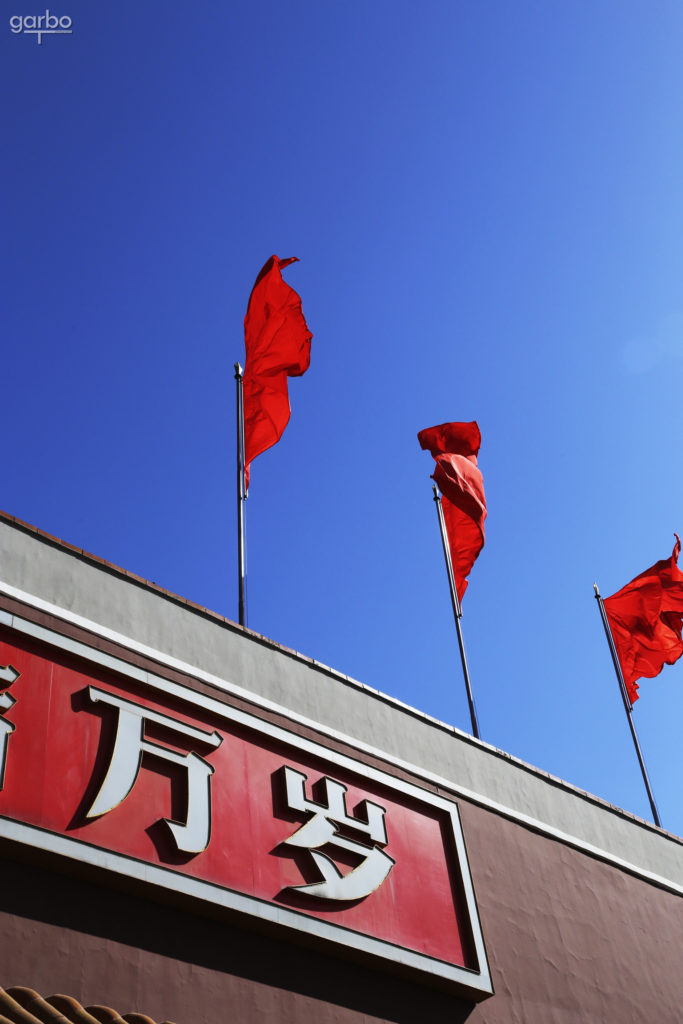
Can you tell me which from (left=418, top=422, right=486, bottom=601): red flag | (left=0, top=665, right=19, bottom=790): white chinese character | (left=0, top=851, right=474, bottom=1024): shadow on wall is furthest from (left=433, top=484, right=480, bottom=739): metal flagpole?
(left=0, top=665, right=19, bottom=790): white chinese character

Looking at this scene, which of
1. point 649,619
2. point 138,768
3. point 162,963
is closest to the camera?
point 162,963

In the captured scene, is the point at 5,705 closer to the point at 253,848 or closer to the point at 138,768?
the point at 138,768

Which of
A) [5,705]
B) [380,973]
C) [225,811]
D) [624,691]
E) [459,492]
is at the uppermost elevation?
[459,492]

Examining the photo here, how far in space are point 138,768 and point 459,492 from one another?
745 centimetres

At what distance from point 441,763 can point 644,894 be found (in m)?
2.78

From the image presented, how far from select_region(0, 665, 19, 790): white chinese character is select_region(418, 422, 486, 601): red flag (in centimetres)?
732

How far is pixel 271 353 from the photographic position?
1228 centimetres

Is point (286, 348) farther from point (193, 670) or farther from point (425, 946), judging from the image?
point (425, 946)

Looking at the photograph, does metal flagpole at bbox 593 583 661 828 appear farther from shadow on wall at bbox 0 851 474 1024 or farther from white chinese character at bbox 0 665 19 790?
white chinese character at bbox 0 665 19 790

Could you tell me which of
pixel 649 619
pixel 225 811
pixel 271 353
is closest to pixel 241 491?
pixel 271 353

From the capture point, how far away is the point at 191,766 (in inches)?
284

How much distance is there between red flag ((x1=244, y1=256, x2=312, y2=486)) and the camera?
39.3ft

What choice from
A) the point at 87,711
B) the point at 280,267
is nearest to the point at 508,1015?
the point at 87,711

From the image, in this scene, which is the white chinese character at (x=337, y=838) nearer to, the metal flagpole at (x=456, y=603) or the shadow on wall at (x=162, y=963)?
the shadow on wall at (x=162, y=963)
